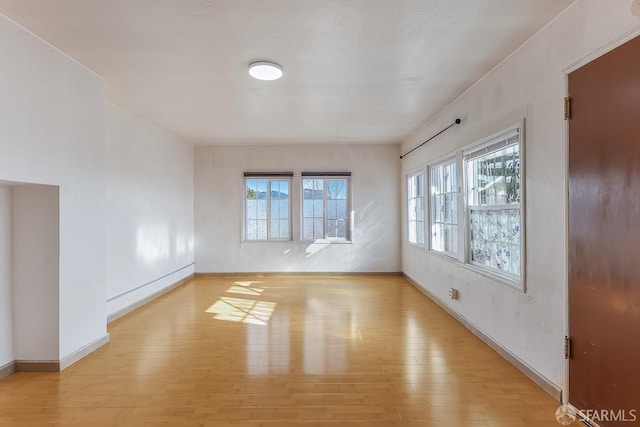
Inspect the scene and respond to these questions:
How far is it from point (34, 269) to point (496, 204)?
417cm

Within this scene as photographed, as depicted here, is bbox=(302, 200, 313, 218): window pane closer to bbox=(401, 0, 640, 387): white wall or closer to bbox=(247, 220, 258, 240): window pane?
bbox=(247, 220, 258, 240): window pane

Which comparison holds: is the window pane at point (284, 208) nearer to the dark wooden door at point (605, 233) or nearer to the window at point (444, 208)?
the window at point (444, 208)

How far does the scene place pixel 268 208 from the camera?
675 centimetres

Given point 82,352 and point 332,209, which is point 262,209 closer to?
point 332,209

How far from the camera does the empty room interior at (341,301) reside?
199cm

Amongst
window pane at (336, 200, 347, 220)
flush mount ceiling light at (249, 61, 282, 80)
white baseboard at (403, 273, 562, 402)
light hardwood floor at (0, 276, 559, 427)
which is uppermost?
flush mount ceiling light at (249, 61, 282, 80)

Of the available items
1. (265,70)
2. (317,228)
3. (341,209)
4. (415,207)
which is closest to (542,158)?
(265,70)

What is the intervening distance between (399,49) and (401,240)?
450 cm

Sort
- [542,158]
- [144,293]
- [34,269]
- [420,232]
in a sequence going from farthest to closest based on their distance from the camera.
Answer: [420,232]
[144,293]
[34,269]
[542,158]

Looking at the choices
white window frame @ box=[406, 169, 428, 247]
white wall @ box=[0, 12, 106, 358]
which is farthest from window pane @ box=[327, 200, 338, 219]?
white wall @ box=[0, 12, 106, 358]

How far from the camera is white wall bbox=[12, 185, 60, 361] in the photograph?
2682mm

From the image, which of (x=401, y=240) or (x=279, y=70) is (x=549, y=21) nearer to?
(x=279, y=70)

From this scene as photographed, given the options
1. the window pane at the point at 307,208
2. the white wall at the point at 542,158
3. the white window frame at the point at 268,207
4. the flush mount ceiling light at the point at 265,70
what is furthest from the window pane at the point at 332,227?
the flush mount ceiling light at the point at 265,70

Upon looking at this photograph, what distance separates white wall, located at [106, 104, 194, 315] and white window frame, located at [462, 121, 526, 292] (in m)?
4.28
